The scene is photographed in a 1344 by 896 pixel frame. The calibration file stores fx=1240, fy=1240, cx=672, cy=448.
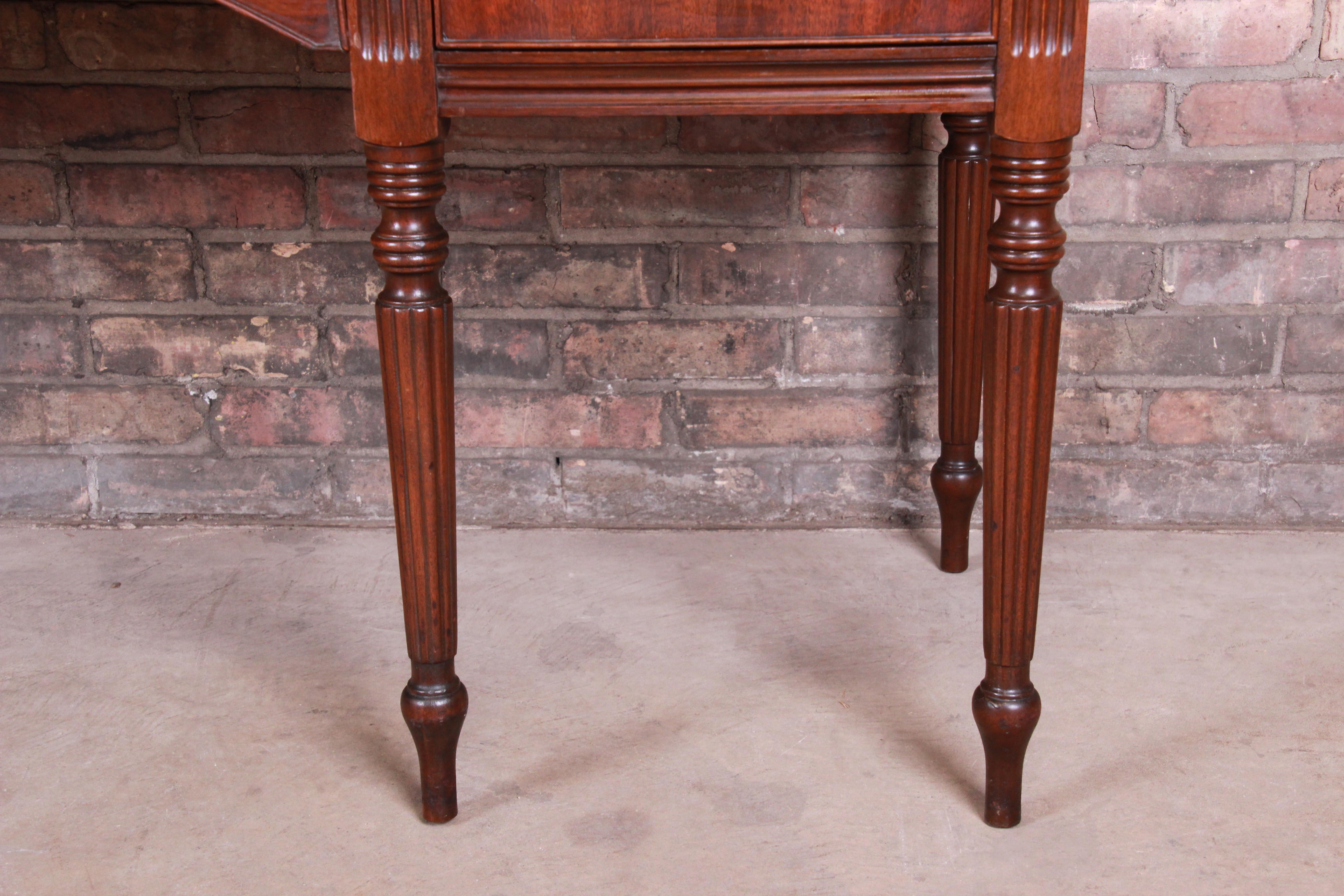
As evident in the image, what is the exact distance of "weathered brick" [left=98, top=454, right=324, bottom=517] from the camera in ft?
6.09

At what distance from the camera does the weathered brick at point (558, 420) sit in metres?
1.81

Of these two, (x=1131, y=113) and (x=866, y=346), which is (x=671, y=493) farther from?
(x=1131, y=113)

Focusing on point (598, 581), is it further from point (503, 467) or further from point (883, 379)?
point (883, 379)

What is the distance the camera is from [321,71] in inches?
67.4

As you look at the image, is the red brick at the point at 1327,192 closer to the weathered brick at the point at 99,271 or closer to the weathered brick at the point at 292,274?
the weathered brick at the point at 292,274

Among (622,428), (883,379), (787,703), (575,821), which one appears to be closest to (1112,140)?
(883,379)

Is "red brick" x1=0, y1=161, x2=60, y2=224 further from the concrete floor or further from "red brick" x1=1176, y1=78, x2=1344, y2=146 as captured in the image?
"red brick" x1=1176, y1=78, x2=1344, y2=146

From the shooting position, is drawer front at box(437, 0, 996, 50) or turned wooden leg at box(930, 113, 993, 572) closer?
drawer front at box(437, 0, 996, 50)

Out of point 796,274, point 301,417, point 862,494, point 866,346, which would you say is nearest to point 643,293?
point 796,274

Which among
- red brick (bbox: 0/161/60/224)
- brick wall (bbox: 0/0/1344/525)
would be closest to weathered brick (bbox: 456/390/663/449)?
brick wall (bbox: 0/0/1344/525)

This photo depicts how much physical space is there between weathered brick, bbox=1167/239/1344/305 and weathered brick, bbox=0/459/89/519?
1.63 metres

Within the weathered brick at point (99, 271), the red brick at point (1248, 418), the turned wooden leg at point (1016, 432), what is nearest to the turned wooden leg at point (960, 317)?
the red brick at point (1248, 418)

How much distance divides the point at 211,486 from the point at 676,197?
2.69ft

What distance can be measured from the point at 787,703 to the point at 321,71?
1063 millimetres
